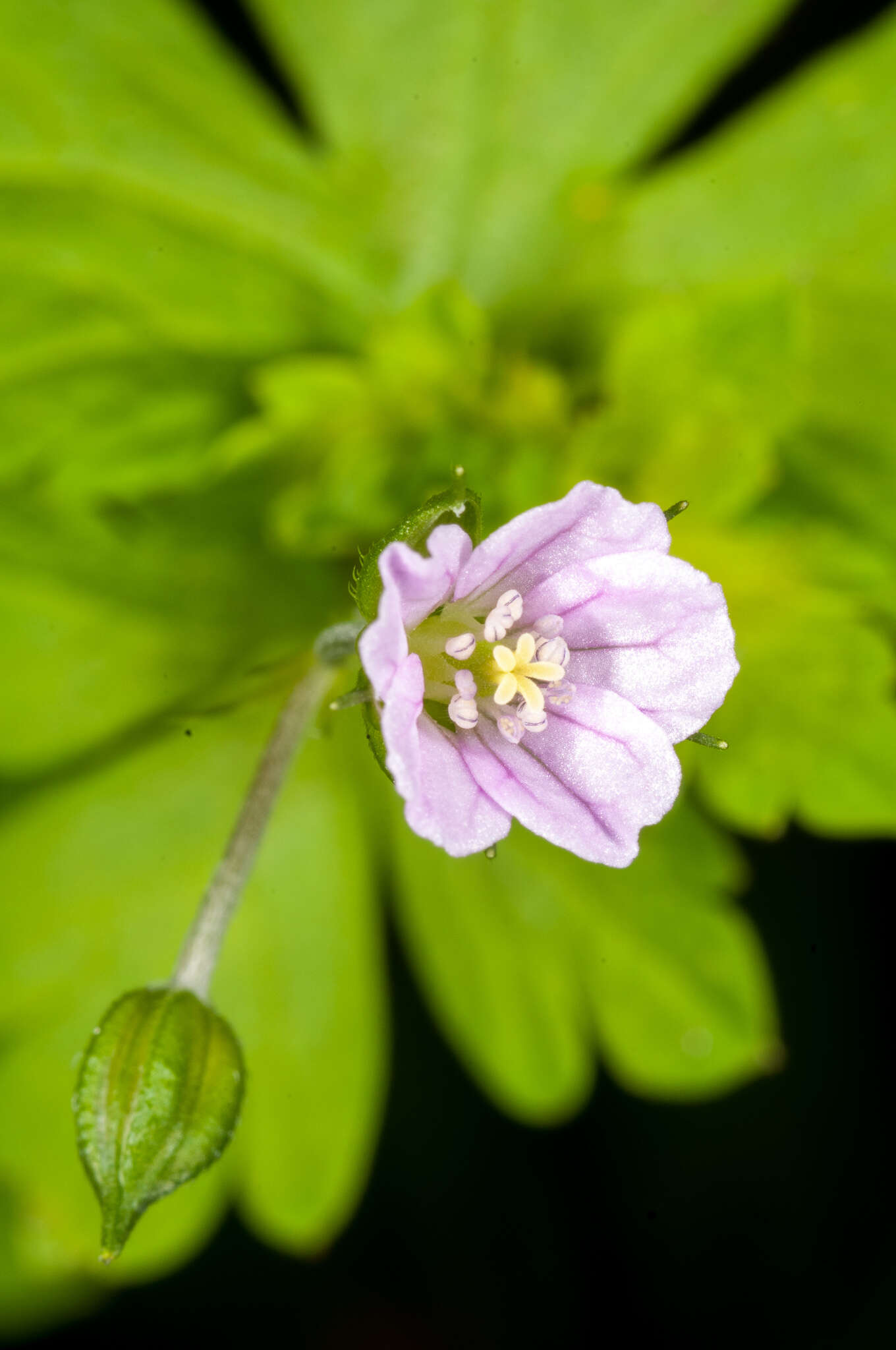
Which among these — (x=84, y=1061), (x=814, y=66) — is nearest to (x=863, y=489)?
(x=814, y=66)

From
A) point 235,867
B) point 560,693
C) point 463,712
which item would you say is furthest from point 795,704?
point 235,867

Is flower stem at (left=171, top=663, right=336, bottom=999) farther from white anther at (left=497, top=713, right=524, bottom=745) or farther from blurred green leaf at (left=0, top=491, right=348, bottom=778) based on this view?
blurred green leaf at (left=0, top=491, right=348, bottom=778)

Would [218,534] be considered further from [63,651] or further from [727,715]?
[727,715]

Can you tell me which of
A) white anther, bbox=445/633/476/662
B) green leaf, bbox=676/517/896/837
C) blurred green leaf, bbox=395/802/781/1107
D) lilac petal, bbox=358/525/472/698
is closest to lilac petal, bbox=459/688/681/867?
white anther, bbox=445/633/476/662

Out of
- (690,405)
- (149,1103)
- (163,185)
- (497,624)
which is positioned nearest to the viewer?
(497,624)

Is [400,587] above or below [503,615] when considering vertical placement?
above

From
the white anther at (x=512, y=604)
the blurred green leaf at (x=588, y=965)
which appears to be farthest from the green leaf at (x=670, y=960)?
the white anther at (x=512, y=604)

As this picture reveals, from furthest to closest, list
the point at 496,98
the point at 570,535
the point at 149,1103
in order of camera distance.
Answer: the point at 496,98, the point at 149,1103, the point at 570,535

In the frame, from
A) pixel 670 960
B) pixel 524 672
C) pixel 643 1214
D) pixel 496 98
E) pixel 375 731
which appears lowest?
pixel 643 1214

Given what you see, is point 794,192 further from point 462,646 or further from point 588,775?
point 588,775
